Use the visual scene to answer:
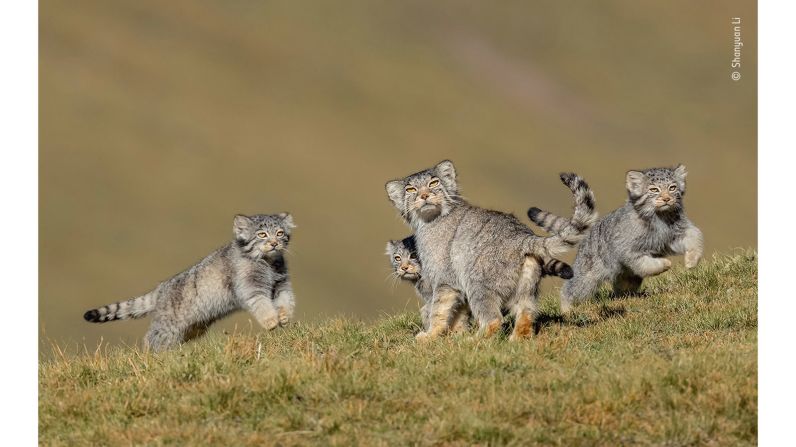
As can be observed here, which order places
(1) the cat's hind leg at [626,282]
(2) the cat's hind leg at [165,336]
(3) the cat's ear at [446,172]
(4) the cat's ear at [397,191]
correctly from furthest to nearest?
(1) the cat's hind leg at [626,282] < (2) the cat's hind leg at [165,336] < (4) the cat's ear at [397,191] < (3) the cat's ear at [446,172]

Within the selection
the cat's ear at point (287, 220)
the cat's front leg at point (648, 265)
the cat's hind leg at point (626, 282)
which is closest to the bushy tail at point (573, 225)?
the cat's front leg at point (648, 265)

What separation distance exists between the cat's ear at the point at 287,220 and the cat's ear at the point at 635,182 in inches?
199

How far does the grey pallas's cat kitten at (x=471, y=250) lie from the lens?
12.0 m

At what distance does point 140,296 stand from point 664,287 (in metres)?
7.85

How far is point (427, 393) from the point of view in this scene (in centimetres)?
962

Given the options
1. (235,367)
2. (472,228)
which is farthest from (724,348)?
(235,367)

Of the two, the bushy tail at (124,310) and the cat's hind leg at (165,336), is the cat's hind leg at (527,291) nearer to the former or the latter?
the cat's hind leg at (165,336)

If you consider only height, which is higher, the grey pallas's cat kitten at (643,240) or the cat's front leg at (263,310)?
the grey pallas's cat kitten at (643,240)

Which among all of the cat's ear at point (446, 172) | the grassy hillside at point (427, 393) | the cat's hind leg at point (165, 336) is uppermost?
the cat's ear at point (446, 172)

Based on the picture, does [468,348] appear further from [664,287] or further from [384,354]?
[664,287]

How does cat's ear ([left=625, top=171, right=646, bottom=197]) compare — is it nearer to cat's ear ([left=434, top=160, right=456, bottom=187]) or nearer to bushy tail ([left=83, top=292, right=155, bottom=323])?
cat's ear ([left=434, top=160, right=456, bottom=187])

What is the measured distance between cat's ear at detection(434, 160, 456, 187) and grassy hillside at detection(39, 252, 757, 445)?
2.34 metres

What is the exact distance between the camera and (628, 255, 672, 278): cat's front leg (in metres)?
15.4

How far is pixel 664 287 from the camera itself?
613 inches
